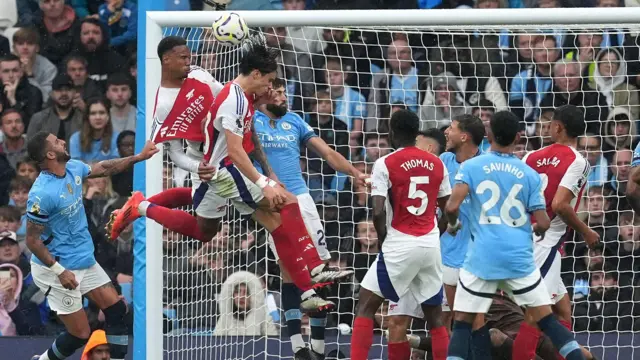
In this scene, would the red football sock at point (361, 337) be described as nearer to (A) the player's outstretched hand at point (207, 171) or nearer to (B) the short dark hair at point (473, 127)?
(A) the player's outstretched hand at point (207, 171)

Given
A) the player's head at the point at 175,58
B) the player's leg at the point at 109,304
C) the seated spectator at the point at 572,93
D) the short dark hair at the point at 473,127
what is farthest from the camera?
the seated spectator at the point at 572,93

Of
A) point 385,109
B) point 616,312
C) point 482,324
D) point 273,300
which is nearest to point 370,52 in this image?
point 385,109

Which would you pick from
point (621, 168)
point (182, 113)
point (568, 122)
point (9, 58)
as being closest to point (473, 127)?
point (568, 122)

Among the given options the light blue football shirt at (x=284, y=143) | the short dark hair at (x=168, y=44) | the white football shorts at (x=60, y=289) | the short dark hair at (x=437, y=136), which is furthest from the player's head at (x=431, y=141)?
the white football shorts at (x=60, y=289)

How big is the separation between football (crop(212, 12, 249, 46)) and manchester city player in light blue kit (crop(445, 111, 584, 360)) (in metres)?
2.02

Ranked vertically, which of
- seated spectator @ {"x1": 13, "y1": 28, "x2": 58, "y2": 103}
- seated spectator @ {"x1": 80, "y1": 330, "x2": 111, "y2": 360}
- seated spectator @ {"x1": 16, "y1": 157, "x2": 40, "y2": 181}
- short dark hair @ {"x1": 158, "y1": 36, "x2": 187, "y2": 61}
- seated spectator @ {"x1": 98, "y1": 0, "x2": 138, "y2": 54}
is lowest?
seated spectator @ {"x1": 80, "y1": 330, "x2": 111, "y2": 360}

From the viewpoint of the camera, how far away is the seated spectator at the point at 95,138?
13.0 metres

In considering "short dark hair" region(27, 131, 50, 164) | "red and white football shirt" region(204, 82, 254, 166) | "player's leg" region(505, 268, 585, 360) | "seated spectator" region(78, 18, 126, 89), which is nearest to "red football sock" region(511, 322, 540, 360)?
"player's leg" region(505, 268, 585, 360)

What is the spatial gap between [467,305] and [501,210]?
67cm

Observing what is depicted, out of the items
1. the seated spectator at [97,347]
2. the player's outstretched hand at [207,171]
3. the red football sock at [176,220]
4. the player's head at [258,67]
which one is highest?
the player's head at [258,67]

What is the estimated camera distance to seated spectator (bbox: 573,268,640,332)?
1148 centimetres

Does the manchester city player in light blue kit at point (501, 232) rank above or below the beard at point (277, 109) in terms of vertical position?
below

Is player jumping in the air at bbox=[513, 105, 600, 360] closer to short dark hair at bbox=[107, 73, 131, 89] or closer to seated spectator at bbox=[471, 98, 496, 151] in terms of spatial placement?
seated spectator at bbox=[471, 98, 496, 151]

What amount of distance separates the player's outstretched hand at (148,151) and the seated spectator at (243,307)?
2297mm
